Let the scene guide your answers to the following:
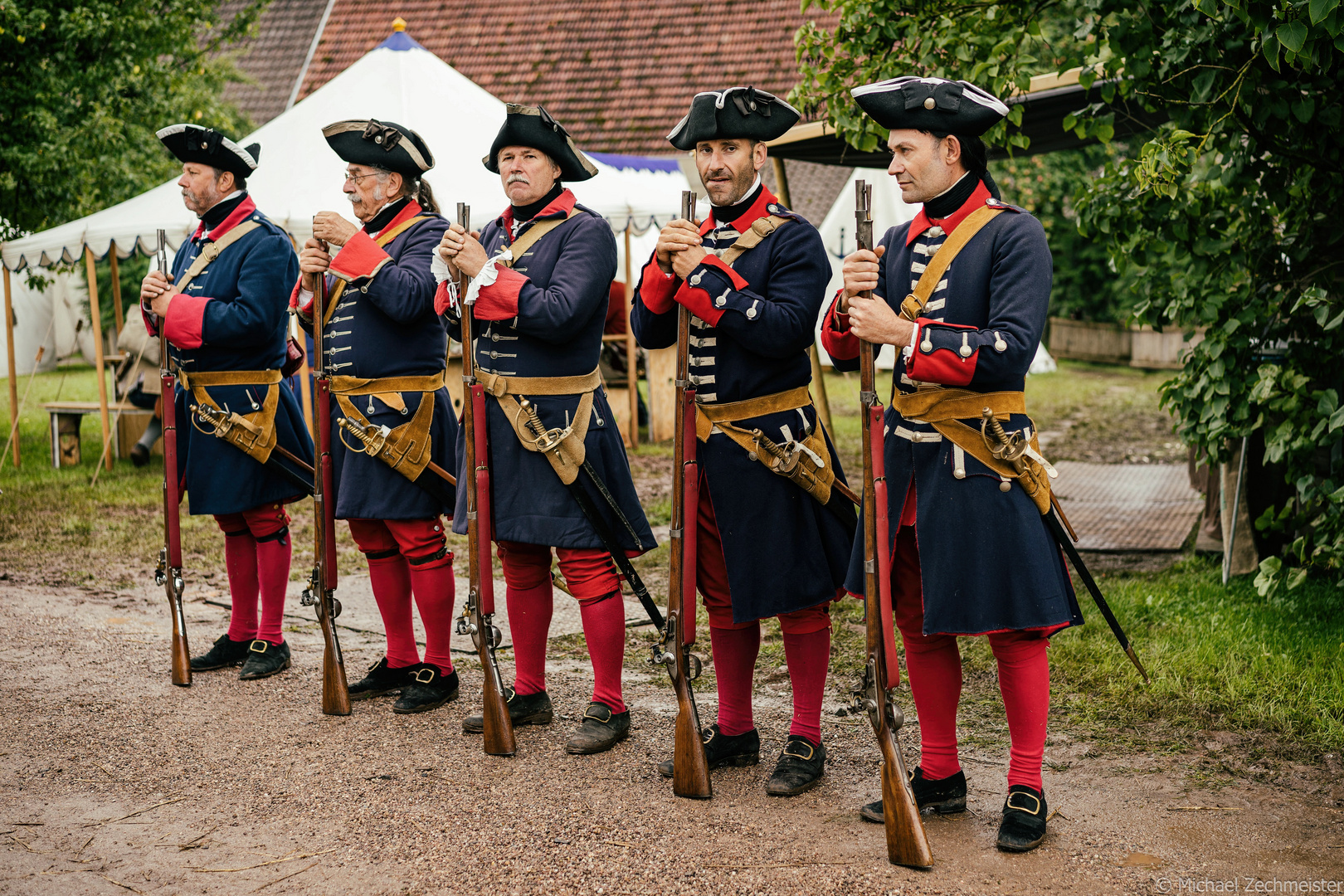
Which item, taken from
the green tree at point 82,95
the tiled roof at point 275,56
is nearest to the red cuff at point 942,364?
the green tree at point 82,95

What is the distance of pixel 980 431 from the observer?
11.0 feet

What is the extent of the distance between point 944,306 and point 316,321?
2.37 metres

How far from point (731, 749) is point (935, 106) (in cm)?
204

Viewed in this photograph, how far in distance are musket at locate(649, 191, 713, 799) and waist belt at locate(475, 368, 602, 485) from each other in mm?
472

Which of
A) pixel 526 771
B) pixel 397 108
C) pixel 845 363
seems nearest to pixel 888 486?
pixel 845 363

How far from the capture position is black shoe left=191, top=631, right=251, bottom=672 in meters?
5.12

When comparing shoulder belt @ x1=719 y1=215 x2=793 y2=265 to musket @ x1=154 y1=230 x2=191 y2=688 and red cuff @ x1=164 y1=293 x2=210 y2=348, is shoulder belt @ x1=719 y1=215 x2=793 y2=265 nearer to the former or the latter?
red cuff @ x1=164 y1=293 x2=210 y2=348

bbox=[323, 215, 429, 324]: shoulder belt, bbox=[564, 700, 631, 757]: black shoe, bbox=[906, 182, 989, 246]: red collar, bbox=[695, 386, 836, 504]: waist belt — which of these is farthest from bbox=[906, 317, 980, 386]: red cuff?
bbox=[323, 215, 429, 324]: shoulder belt

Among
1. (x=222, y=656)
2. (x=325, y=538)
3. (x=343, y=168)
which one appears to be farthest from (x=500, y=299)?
(x=343, y=168)

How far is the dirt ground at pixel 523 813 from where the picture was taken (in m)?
3.23

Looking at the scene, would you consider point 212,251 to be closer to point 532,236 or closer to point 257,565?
point 257,565

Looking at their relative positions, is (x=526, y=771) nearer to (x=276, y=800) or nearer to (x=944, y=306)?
(x=276, y=800)

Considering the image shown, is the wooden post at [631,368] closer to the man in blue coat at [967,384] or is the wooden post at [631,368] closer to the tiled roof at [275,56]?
the man in blue coat at [967,384]

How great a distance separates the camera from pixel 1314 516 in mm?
5668
